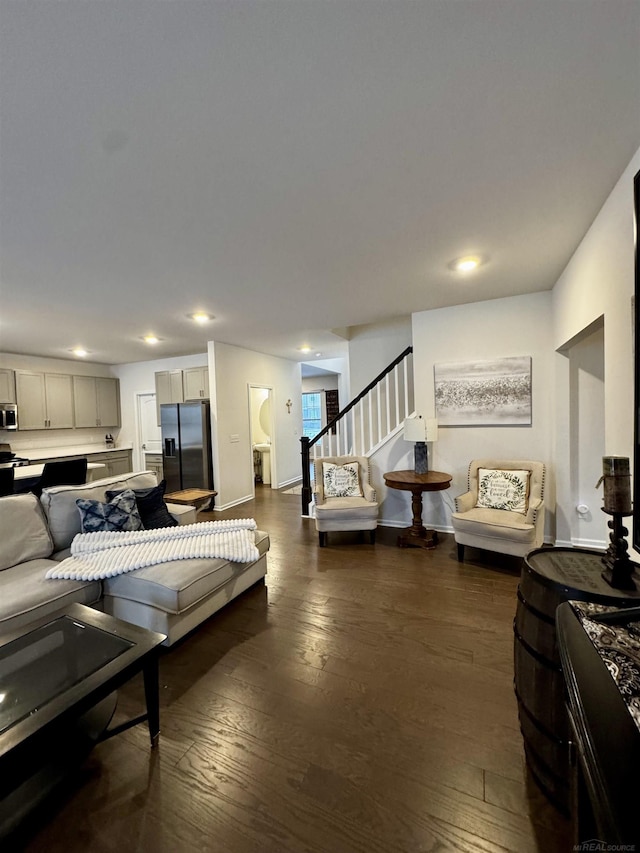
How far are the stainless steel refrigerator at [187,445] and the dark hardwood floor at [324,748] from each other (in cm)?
303

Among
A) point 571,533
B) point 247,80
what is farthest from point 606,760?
point 571,533

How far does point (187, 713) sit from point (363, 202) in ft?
8.87

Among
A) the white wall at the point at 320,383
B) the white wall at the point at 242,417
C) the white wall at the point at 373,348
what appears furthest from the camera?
the white wall at the point at 320,383

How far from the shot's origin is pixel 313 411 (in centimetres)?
992

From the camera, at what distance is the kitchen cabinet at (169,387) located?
19.1ft

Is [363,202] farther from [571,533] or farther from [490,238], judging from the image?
[571,533]

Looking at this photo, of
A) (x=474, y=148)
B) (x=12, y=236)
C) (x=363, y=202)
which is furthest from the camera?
(x=12, y=236)

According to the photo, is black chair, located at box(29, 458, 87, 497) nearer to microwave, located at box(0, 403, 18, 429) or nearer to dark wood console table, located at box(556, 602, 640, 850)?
microwave, located at box(0, 403, 18, 429)

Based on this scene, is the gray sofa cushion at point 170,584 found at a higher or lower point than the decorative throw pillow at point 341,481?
lower

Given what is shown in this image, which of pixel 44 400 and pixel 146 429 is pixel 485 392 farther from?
pixel 44 400

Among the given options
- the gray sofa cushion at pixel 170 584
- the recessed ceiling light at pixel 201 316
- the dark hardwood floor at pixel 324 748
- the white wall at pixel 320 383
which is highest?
the recessed ceiling light at pixel 201 316

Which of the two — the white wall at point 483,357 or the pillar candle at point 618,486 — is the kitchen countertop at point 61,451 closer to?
the white wall at point 483,357

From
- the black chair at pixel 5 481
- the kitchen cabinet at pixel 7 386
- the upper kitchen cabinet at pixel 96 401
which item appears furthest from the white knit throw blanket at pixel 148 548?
the upper kitchen cabinet at pixel 96 401

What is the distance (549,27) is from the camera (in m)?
1.04
